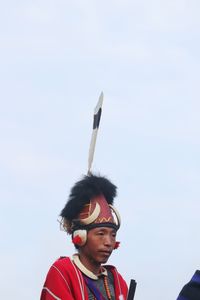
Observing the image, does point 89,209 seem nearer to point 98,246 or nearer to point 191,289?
point 98,246

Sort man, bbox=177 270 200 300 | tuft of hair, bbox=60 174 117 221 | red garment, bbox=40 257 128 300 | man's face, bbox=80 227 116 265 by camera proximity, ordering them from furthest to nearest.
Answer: tuft of hair, bbox=60 174 117 221, man's face, bbox=80 227 116 265, red garment, bbox=40 257 128 300, man, bbox=177 270 200 300

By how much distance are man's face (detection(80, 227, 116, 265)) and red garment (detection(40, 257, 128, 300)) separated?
215 mm

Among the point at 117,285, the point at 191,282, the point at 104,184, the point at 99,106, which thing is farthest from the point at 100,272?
the point at 191,282

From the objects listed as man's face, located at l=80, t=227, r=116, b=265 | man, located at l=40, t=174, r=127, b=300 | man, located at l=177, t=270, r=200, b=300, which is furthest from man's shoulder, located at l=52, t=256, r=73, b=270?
man, located at l=177, t=270, r=200, b=300

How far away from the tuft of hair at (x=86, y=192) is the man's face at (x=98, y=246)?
389 mm

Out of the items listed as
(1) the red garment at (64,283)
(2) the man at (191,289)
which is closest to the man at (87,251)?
(1) the red garment at (64,283)

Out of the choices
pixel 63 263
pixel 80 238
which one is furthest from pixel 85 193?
pixel 63 263

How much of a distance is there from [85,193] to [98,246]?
698 millimetres

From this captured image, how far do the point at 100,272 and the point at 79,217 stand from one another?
0.68 meters

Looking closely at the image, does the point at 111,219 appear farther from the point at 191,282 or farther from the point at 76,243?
the point at 191,282

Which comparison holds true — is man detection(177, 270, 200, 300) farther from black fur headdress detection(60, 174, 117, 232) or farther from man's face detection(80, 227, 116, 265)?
black fur headdress detection(60, 174, 117, 232)

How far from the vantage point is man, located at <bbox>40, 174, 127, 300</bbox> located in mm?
9109

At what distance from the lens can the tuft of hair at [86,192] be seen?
947 centimetres

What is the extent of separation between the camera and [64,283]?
29.8ft
